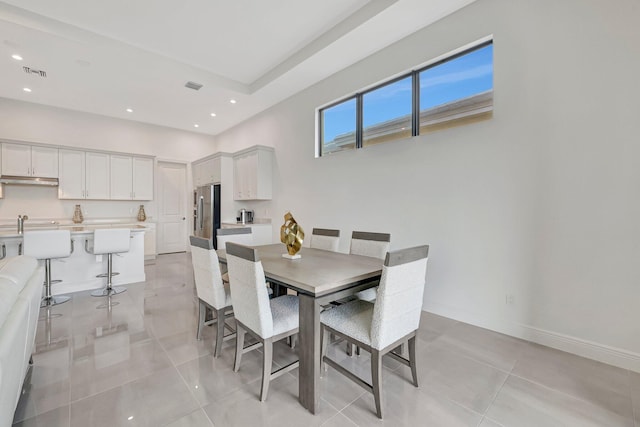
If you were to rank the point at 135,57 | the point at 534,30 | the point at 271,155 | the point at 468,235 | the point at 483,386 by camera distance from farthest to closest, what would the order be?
1. the point at 271,155
2. the point at 135,57
3. the point at 468,235
4. the point at 534,30
5. the point at 483,386

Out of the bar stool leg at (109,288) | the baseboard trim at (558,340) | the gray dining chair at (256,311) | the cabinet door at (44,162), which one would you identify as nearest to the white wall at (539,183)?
the baseboard trim at (558,340)

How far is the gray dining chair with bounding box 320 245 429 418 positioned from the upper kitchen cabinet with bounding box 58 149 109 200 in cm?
620

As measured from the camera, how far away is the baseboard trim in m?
2.06

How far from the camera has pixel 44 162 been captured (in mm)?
5184

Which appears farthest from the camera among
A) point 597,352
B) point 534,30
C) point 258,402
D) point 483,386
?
point 534,30

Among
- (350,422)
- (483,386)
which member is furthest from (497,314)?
(350,422)

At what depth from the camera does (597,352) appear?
2158mm

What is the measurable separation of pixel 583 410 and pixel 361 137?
11.3ft

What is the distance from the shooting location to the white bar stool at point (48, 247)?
10.4ft

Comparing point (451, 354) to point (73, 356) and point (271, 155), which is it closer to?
point (73, 356)

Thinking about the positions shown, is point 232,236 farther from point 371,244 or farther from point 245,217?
point 245,217

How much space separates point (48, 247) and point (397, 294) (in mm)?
4038

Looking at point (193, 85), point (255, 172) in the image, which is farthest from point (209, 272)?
point (193, 85)

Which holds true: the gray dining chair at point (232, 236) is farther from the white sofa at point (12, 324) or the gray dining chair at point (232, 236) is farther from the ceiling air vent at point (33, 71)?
the ceiling air vent at point (33, 71)
